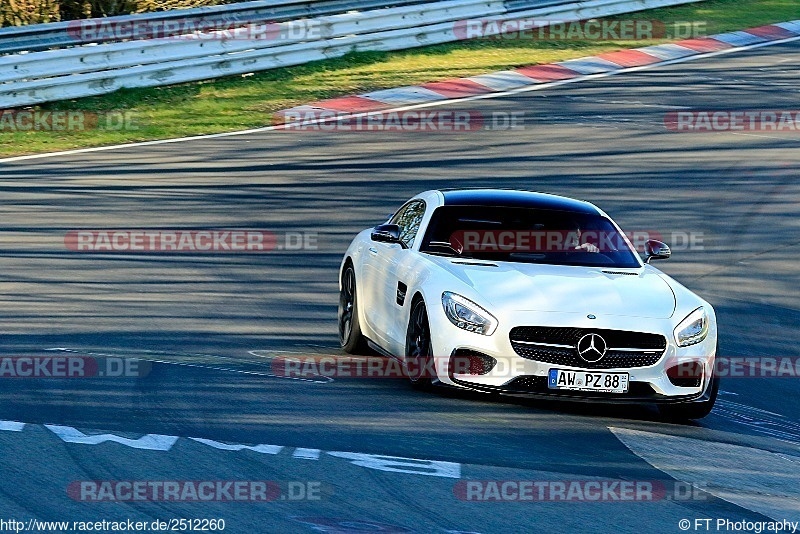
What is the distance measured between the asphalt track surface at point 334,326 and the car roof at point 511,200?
4.99 ft

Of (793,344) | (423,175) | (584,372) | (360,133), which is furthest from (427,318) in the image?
(360,133)

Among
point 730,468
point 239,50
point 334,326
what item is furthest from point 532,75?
point 730,468

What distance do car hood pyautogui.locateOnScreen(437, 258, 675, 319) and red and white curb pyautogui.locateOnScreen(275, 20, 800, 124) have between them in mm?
11782

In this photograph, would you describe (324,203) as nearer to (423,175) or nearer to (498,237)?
(423,175)

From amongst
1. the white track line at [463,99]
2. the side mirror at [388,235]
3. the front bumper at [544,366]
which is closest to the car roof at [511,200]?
the side mirror at [388,235]

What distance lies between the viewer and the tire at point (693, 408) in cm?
884

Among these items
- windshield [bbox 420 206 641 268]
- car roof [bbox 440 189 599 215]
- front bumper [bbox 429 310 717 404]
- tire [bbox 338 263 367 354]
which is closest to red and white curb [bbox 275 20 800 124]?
tire [bbox 338 263 367 354]

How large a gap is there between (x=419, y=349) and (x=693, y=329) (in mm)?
1744

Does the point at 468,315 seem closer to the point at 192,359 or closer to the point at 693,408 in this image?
the point at 693,408

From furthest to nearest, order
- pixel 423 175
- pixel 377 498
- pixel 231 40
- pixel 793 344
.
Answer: pixel 231 40 → pixel 423 175 → pixel 793 344 → pixel 377 498

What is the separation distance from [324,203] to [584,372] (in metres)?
8.09

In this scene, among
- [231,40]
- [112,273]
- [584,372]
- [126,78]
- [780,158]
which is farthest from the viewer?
[231,40]

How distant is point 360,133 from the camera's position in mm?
19969

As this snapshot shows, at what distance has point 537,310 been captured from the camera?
871 cm
